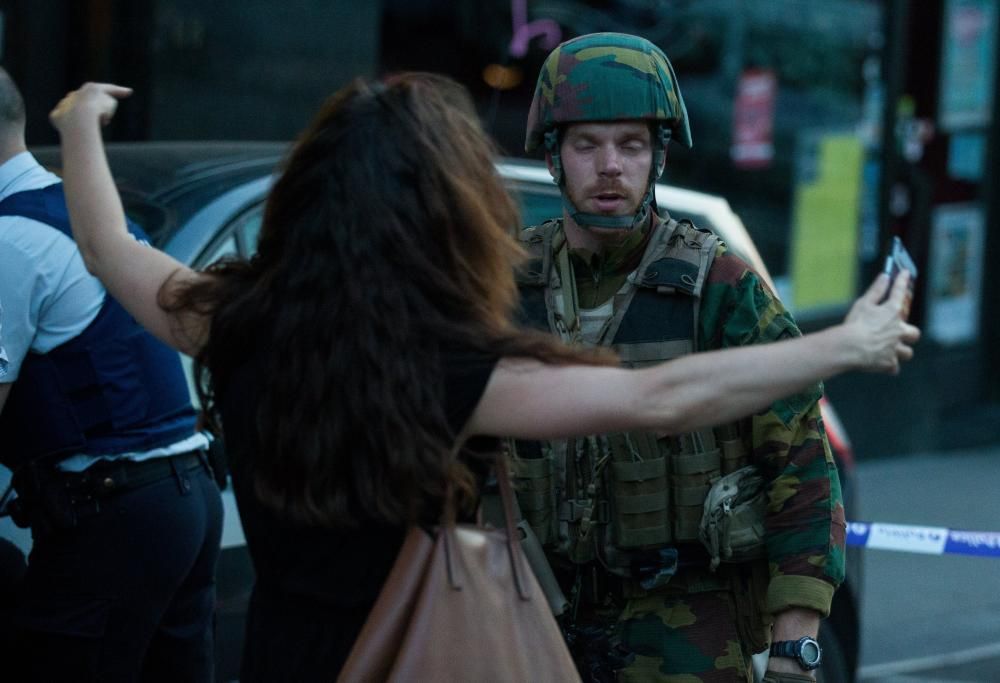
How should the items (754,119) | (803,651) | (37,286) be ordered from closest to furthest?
(803,651), (37,286), (754,119)

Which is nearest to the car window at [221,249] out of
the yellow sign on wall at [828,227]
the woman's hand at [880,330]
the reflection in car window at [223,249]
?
the reflection in car window at [223,249]

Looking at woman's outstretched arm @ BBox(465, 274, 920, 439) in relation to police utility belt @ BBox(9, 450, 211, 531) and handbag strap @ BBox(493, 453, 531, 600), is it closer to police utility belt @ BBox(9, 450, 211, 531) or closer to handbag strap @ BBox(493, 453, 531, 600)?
handbag strap @ BBox(493, 453, 531, 600)

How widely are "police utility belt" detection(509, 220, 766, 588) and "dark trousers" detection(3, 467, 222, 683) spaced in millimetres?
811

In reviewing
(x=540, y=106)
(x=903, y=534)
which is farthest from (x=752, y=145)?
(x=540, y=106)

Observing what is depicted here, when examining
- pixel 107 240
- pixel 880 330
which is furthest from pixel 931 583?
pixel 107 240

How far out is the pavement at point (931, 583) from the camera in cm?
631

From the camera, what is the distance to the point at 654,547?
2.84 m

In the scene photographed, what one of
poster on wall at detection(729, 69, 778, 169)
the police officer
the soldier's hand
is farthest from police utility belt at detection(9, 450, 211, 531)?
poster on wall at detection(729, 69, 778, 169)

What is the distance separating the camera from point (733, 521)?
9.20 feet

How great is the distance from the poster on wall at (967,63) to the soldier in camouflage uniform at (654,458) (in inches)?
319

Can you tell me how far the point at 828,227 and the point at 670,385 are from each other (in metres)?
7.78

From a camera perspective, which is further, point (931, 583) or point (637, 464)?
point (931, 583)

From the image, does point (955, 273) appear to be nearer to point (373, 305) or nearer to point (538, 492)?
point (538, 492)

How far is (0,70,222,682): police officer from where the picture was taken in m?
3.14
